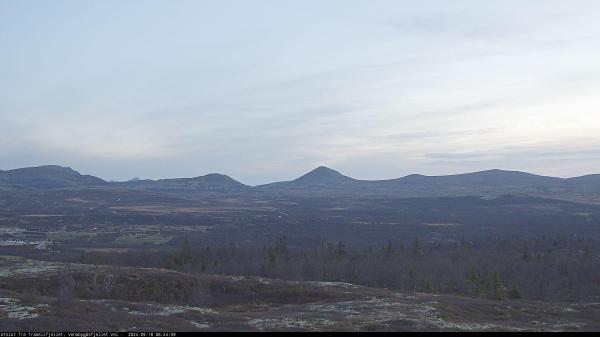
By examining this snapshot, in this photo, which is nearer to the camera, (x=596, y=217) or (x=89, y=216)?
(x=596, y=217)

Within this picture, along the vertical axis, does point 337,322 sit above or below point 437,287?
above

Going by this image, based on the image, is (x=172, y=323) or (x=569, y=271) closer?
(x=172, y=323)

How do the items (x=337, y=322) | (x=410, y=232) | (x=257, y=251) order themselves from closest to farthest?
(x=337, y=322), (x=257, y=251), (x=410, y=232)

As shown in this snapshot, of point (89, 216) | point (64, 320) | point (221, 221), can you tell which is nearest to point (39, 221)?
point (89, 216)

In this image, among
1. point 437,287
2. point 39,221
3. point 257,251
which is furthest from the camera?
point 39,221

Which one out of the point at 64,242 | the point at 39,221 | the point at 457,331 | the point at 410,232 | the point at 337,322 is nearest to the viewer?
the point at 457,331

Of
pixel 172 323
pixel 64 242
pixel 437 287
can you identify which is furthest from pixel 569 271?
pixel 64 242

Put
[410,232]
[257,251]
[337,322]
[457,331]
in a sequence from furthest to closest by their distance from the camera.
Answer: [410,232] → [257,251] → [337,322] → [457,331]

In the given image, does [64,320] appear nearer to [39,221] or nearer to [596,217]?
[39,221]

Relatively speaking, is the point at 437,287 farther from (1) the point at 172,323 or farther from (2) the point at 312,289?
(1) the point at 172,323
